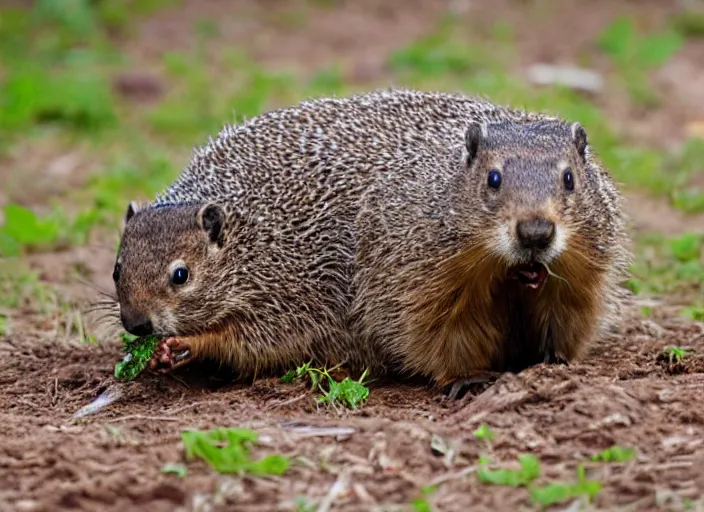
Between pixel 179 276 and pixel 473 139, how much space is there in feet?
5.84

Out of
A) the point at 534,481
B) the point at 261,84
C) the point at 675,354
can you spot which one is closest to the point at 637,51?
the point at 261,84

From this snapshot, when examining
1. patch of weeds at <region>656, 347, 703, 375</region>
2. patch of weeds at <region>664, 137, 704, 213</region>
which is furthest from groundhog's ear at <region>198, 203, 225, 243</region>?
patch of weeds at <region>664, 137, 704, 213</region>

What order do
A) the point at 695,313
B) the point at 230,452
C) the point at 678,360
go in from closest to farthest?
the point at 230,452, the point at 678,360, the point at 695,313

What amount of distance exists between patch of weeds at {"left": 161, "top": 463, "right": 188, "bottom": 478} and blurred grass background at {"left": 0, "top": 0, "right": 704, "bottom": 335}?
325 centimetres

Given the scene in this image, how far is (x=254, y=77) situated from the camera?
14016 mm

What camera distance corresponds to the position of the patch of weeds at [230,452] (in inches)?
189

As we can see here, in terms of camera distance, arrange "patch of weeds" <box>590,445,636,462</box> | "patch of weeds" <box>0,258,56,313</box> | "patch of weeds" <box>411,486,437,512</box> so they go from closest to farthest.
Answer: "patch of weeds" <box>411,486,437,512</box> < "patch of weeds" <box>590,445,636,462</box> < "patch of weeds" <box>0,258,56,313</box>

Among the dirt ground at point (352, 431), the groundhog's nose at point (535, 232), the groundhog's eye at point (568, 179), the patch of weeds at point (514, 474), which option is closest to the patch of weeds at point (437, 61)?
the dirt ground at point (352, 431)

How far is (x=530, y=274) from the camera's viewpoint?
6.16 metres

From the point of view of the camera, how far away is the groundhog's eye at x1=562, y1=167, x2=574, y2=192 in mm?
5996

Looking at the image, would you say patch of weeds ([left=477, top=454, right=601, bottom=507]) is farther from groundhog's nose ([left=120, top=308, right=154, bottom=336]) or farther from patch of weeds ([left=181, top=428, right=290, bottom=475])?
groundhog's nose ([left=120, top=308, right=154, bottom=336])

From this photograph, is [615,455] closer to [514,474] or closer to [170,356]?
[514,474]

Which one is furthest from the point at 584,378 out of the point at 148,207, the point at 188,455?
the point at 148,207

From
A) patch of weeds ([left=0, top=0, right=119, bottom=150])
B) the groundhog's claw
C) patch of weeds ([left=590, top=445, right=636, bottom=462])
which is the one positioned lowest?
patch of weeds ([left=590, top=445, right=636, bottom=462])
